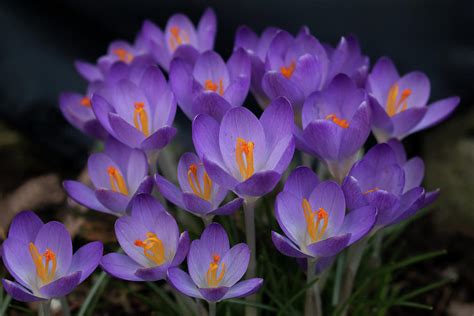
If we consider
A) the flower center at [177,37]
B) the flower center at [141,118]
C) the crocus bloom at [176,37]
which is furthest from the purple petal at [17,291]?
the flower center at [177,37]

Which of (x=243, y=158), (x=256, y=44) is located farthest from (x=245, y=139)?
(x=256, y=44)

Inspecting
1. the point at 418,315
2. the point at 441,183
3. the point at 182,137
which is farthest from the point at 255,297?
the point at 182,137

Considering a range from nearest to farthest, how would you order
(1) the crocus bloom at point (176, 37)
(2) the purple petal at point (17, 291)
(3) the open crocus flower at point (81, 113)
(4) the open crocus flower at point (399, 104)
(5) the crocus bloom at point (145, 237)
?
(2) the purple petal at point (17, 291)
(5) the crocus bloom at point (145, 237)
(4) the open crocus flower at point (399, 104)
(3) the open crocus flower at point (81, 113)
(1) the crocus bloom at point (176, 37)

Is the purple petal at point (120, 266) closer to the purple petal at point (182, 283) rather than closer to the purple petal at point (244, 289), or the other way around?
the purple petal at point (182, 283)

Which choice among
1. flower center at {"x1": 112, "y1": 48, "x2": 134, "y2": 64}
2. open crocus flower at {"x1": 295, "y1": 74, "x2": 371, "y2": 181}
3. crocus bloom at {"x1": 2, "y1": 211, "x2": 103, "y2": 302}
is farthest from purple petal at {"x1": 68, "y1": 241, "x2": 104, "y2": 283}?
flower center at {"x1": 112, "y1": 48, "x2": 134, "y2": 64}

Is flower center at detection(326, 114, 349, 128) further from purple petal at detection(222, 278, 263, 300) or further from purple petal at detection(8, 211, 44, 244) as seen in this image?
purple petal at detection(8, 211, 44, 244)

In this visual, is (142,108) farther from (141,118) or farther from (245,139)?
(245,139)
